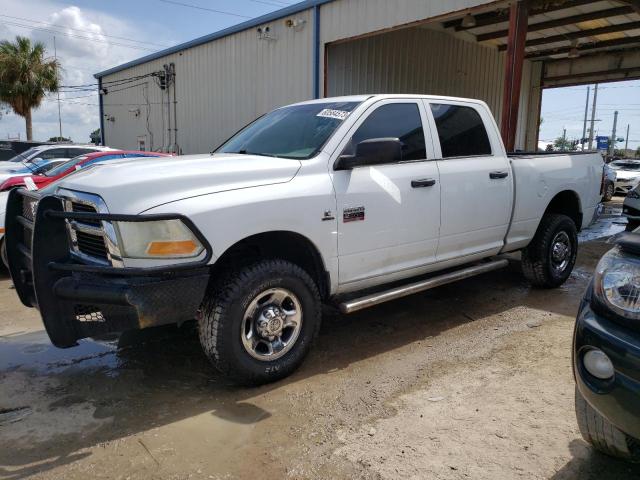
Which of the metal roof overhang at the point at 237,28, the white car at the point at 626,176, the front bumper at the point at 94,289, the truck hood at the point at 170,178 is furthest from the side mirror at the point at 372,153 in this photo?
the white car at the point at 626,176

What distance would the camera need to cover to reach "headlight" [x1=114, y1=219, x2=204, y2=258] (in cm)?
295

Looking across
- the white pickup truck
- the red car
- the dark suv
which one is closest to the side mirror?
the white pickup truck

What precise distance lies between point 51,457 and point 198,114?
16.0m

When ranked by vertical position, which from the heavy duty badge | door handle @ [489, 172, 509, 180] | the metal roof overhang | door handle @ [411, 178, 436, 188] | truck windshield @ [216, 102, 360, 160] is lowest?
the heavy duty badge

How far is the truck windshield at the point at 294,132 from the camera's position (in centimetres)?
393

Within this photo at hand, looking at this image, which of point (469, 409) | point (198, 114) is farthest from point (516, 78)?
point (198, 114)

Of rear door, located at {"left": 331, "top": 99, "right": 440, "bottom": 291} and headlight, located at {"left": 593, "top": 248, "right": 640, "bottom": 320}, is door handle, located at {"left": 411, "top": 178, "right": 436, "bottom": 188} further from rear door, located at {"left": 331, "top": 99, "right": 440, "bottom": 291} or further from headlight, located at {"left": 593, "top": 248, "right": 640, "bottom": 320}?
headlight, located at {"left": 593, "top": 248, "right": 640, "bottom": 320}

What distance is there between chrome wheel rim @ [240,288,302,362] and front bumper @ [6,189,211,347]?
1.45 feet

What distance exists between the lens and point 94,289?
9.74 feet

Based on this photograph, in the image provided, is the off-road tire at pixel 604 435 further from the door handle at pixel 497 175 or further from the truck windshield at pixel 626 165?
the truck windshield at pixel 626 165

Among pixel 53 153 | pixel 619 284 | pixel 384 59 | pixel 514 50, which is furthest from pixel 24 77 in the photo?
pixel 619 284

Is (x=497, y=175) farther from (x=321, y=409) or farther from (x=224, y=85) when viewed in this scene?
(x=224, y=85)

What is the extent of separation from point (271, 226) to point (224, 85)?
13.4 m

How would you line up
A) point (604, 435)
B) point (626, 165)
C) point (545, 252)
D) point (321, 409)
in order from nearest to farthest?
point (604, 435) < point (321, 409) < point (545, 252) < point (626, 165)
